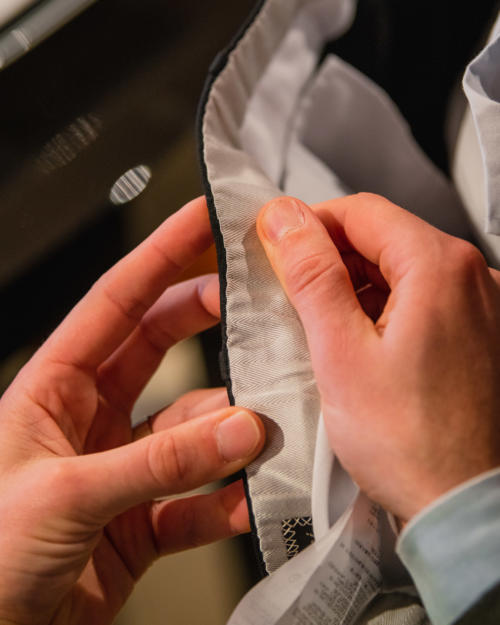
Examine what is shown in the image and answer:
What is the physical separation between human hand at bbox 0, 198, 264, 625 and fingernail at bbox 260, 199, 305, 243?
9cm

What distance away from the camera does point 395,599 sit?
0.42 metres

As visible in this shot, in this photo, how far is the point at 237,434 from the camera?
1.26ft

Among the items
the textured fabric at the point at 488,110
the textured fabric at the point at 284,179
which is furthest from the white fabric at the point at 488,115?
the textured fabric at the point at 284,179

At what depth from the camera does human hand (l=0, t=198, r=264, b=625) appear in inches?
15.2

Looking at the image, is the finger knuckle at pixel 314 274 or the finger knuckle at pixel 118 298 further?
the finger knuckle at pixel 118 298

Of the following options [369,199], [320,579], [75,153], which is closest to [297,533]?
[320,579]

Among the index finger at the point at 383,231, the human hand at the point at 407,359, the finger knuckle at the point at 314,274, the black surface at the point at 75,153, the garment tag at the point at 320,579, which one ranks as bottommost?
the garment tag at the point at 320,579

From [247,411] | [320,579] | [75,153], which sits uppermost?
[75,153]

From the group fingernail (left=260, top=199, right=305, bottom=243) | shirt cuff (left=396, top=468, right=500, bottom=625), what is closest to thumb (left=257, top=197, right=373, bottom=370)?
fingernail (left=260, top=199, right=305, bottom=243)

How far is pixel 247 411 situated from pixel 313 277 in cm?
11

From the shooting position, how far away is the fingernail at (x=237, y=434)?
1.26 ft

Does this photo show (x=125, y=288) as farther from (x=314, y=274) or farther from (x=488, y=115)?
(x=488, y=115)

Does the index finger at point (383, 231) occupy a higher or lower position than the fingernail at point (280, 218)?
lower

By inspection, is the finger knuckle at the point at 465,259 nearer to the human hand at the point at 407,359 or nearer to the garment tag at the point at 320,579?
the human hand at the point at 407,359
